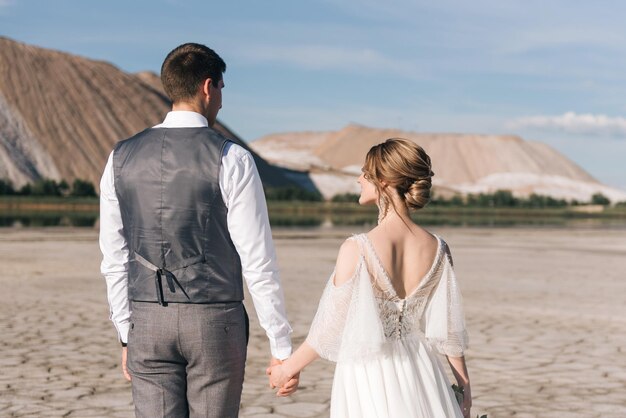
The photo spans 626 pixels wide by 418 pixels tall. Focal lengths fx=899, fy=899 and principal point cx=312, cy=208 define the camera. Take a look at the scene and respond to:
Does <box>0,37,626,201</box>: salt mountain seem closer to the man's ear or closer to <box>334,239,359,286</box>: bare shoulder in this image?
the man's ear

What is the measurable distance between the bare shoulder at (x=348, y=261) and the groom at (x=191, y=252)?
0.28m

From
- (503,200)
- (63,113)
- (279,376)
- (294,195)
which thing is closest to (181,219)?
(279,376)

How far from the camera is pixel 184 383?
11.6 ft

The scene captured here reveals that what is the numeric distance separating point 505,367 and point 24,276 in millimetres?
10740

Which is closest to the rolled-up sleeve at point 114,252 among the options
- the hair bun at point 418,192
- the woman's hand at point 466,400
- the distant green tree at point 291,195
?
the hair bun at point 418,192

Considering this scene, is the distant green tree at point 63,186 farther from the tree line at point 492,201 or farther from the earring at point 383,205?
the earring at point 383,205

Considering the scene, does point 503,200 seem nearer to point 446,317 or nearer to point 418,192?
point 446,317

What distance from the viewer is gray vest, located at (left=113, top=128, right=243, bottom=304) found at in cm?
337

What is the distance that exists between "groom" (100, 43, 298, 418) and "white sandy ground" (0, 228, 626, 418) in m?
3.03

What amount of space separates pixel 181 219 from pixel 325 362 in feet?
18.3

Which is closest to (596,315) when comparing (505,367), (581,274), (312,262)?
(505,367)

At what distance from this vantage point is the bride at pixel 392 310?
337 centimetres

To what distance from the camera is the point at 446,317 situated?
3.53m

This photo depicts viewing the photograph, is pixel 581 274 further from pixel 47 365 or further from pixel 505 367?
pixel 47 365
